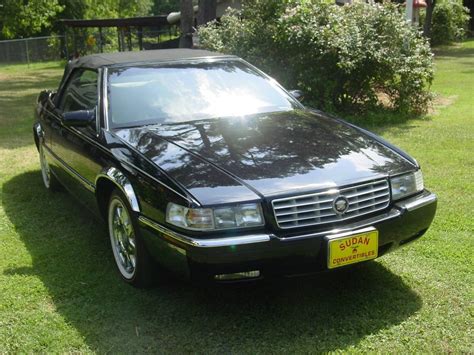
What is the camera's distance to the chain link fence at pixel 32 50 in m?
30.7

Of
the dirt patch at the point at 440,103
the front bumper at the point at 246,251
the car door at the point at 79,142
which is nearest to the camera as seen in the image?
the front bumper at the point at 246,251

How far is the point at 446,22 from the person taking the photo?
98.8 ft

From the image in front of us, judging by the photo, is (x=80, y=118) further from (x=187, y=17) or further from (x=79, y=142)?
(x=187, y=17)

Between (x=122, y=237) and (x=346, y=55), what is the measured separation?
6.63m

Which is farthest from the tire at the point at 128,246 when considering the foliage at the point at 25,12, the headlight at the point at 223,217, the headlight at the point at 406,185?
the foliage at the point at 25,12

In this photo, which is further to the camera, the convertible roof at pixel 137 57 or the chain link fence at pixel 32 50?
the chain link fence at pixel 32 50

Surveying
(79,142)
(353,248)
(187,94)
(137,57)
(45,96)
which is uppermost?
(137,57)

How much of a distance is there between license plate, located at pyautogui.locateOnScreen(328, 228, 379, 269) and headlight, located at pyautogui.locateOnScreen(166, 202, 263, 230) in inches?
17.3

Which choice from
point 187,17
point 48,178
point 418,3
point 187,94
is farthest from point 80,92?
point 418,3

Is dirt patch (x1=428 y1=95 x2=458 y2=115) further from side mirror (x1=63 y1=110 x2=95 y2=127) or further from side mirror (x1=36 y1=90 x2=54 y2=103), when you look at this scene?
side mirror (x1=63 y1=110 x2=95 y2=127)

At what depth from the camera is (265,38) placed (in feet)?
35.0

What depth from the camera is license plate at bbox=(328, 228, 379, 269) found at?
127 inches

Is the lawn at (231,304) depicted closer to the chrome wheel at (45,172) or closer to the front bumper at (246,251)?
the front bumper at (246,251)

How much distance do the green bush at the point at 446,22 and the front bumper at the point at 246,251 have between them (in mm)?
29281
